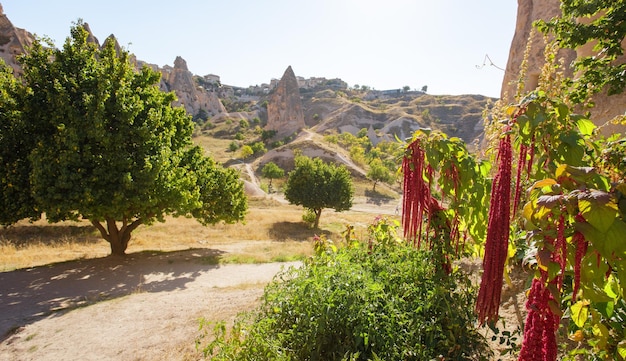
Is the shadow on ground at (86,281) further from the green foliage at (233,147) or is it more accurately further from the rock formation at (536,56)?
the green foliage at (233,147)

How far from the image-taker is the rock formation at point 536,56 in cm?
783

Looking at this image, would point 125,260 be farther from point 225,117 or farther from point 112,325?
point 225,117

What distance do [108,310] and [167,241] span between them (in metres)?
14.9

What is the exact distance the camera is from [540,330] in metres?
1.60

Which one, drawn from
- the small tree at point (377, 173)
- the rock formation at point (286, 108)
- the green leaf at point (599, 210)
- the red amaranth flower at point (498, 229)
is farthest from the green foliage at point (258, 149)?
the green leaf at point (599, 210)

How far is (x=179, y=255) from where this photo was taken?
1680cm

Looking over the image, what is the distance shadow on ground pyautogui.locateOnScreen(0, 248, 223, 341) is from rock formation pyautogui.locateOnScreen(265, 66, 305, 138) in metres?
81.8

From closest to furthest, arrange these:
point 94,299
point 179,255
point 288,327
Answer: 1. point 288,327
2. point 94,299
3. point 179,255

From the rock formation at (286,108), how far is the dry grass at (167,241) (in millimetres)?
67354

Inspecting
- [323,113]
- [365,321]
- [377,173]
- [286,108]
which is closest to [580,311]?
[365,321]

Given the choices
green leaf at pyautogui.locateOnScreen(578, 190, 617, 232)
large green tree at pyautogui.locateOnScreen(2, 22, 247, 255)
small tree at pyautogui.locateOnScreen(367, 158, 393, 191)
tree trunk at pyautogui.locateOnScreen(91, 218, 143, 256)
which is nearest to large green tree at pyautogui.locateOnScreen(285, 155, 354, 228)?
tree trunk at pyautogui.locateOnScreen(91, 218, 143, 256)

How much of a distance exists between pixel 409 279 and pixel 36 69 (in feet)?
46.1

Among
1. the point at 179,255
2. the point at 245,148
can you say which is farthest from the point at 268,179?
the point at 179,255

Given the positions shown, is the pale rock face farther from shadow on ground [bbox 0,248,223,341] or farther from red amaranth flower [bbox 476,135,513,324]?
shadow on ground [bbox 0,248,223,341]
